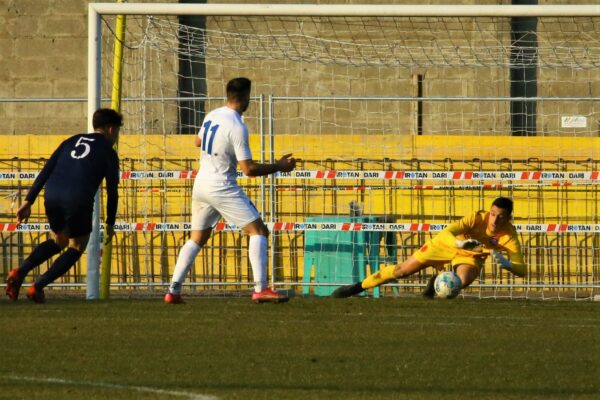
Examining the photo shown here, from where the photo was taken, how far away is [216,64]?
960 inches

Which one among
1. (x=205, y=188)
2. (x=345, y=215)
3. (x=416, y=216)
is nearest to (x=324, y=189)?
(x=345, y=215)

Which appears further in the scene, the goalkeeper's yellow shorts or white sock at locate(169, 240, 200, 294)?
the goalkeeper's yellow shorts

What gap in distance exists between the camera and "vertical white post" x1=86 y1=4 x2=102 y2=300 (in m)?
14.0

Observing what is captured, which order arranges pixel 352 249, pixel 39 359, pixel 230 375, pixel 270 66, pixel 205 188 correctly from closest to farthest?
pixel 230 375 → pixel 39 359 → pixel 205 188 → pixel 352 249 → pixel 270 66

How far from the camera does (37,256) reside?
12211 mm

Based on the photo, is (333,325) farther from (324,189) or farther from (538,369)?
(324,189)

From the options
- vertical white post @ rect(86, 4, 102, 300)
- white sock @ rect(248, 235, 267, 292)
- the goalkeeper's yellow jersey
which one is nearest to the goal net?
vertical white post @ rect(86, 4, 102, 300)

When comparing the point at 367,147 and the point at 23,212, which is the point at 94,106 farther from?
the point at 367,147

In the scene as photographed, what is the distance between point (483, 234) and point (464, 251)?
26 centimetres

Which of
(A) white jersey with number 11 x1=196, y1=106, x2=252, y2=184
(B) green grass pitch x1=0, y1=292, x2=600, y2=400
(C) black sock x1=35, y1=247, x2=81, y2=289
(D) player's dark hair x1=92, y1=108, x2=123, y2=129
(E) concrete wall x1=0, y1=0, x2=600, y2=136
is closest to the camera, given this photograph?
(B) green grass pitch x1=0, y1=292, x2=600, y2=400

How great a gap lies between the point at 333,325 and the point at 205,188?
2.24 metres

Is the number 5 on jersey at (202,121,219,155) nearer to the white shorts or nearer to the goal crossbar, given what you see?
the white shorts

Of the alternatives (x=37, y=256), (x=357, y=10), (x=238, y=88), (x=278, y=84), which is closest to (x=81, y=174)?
(x=37, y=256)

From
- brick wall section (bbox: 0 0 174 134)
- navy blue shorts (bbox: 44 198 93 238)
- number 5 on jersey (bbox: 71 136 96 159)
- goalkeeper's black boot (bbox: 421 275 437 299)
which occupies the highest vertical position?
brick wall section (bbox: 0 0 174 134)
